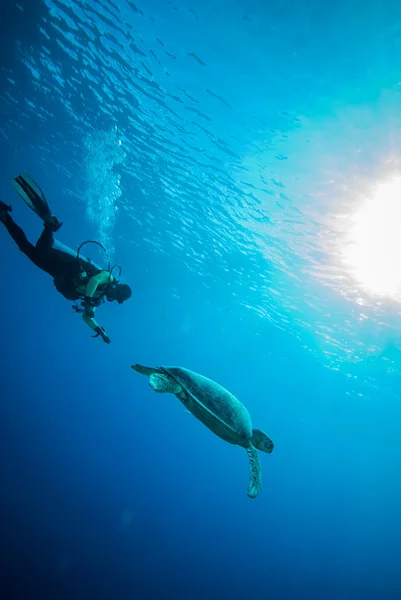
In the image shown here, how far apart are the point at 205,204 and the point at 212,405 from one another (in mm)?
12955

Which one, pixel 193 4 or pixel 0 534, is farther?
pixel 0 534

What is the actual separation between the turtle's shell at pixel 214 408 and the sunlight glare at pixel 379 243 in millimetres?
9467

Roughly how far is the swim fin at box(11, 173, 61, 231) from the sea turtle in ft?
11.9

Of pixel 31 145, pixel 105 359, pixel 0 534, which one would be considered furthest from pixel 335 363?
pixel 105 359

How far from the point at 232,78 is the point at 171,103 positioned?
2781mm

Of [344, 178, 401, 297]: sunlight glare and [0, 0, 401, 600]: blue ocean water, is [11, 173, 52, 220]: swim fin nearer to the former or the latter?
[0, 0, 401, 600]: blue ocean water

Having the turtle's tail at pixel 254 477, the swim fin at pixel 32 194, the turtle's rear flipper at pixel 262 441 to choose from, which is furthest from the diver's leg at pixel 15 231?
the turtle's tail at pixel 254 477

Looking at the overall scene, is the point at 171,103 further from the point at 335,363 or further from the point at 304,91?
the point at 335,363

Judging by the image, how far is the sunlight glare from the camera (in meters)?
9.75

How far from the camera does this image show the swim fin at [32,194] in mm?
4977

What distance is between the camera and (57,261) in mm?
5828

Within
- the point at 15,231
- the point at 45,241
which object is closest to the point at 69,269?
the point at 45,241

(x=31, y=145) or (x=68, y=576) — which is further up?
(x=31, y=145)

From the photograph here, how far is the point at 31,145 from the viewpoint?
61.7ft
